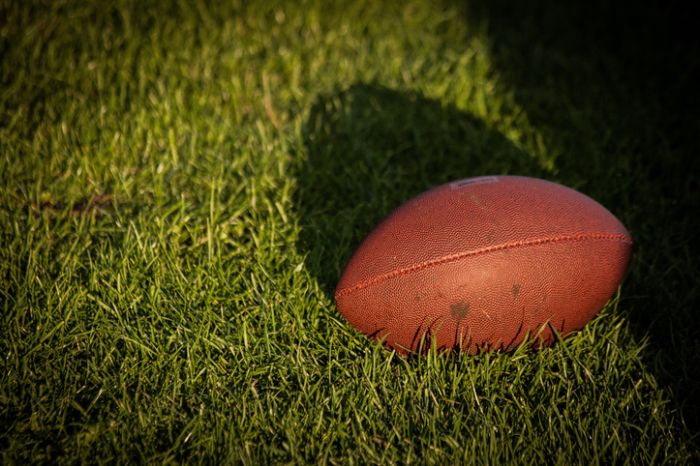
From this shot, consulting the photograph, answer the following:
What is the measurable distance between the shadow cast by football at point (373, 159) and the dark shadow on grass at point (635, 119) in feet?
1.28

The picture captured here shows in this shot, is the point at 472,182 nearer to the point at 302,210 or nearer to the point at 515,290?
the point at 515,290

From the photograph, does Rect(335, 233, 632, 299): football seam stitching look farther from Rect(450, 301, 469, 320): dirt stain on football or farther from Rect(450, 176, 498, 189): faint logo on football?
Rect(450, 176, 498, 189): faint logo on football

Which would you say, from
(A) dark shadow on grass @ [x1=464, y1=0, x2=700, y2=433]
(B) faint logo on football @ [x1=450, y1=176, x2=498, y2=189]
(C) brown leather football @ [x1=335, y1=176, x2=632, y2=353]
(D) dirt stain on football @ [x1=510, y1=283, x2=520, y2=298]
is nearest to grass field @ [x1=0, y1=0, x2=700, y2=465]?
(A) dark shadow on grass @ [x1=464, y1=0, x2=700, y2=433]

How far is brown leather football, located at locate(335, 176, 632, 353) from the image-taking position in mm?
1871

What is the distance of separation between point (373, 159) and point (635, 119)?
1452 mm

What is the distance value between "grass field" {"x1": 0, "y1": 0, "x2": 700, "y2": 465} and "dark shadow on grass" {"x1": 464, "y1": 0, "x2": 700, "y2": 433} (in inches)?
0.6

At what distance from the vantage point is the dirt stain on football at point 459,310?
6.13 feet

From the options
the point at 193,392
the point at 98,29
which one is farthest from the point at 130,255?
the point at 98,29

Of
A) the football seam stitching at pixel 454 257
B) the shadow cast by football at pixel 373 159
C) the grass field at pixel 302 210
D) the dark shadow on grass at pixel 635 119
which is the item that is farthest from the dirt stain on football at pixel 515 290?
the shadow cast by football at pixel 373 159

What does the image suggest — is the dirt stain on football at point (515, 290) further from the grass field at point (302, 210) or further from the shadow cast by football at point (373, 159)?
the shadow cast by football at point (373, 159)

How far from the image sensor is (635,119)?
3.32 meters

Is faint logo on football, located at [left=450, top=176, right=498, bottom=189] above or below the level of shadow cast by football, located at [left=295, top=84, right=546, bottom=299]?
above

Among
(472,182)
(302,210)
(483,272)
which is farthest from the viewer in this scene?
(302,210)

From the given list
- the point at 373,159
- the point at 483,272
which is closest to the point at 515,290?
the point at 483,272
